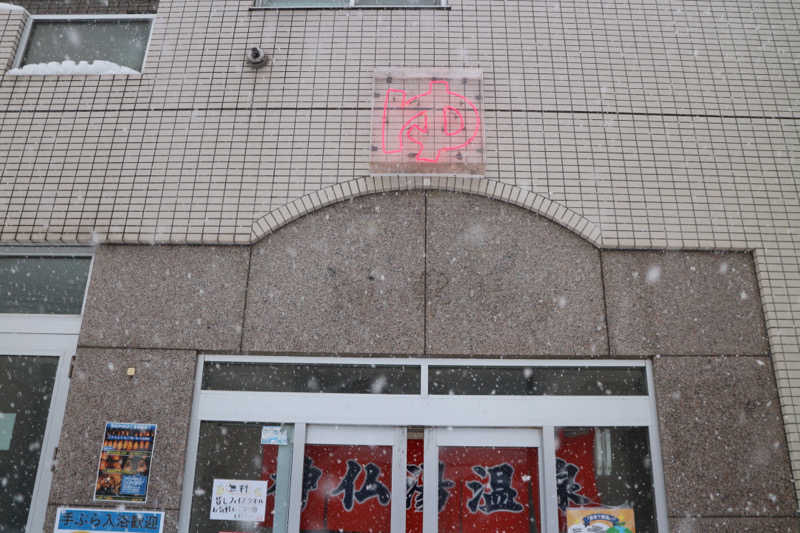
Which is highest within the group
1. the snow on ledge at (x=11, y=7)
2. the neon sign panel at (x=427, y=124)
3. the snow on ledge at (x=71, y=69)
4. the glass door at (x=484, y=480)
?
the snow on ledge at (x=11, y=7)

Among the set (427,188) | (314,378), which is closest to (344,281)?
(314,378)

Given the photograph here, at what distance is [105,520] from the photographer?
391cm

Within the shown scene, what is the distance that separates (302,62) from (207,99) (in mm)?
974

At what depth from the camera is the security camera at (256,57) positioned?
4.83 meters

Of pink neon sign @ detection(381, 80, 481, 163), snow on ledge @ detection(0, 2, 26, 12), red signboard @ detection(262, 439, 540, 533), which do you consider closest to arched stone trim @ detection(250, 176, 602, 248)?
pink neon sign @ detection(381, 80, 481, 163)

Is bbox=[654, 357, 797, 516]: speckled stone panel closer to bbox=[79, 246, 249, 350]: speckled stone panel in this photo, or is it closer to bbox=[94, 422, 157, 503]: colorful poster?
bbox=[79, 246, 249, 350]: speckled stone panel

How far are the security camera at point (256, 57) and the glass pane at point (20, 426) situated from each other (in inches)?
126

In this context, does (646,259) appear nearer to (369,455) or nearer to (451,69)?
(451,69)

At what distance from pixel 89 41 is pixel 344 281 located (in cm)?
381

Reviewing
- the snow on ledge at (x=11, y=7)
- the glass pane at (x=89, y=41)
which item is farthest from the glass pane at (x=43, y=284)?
the snow on ledge at (x=11, y=7)

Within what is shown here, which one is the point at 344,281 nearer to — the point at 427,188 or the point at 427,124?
the point at 427,188

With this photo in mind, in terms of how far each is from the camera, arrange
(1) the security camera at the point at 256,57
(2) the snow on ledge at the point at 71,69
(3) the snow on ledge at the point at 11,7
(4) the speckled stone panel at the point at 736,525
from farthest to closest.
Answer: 1. (3) the snow on ledge at the point at 11,7
2. (2) the snow on ledge at the point at 71,69
3. (1) the security camera at the point at 256,57
4. (4) the speckled stone panel at the point at 736,525

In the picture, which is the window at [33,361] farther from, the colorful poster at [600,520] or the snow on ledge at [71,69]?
the colorful poster at [600,520]

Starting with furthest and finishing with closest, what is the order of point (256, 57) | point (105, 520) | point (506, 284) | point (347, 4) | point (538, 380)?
1. point (347, 4)
2. point (256, 57)
3. point (506, 284)
4. point (538, 380)
5. point (105, 520)
